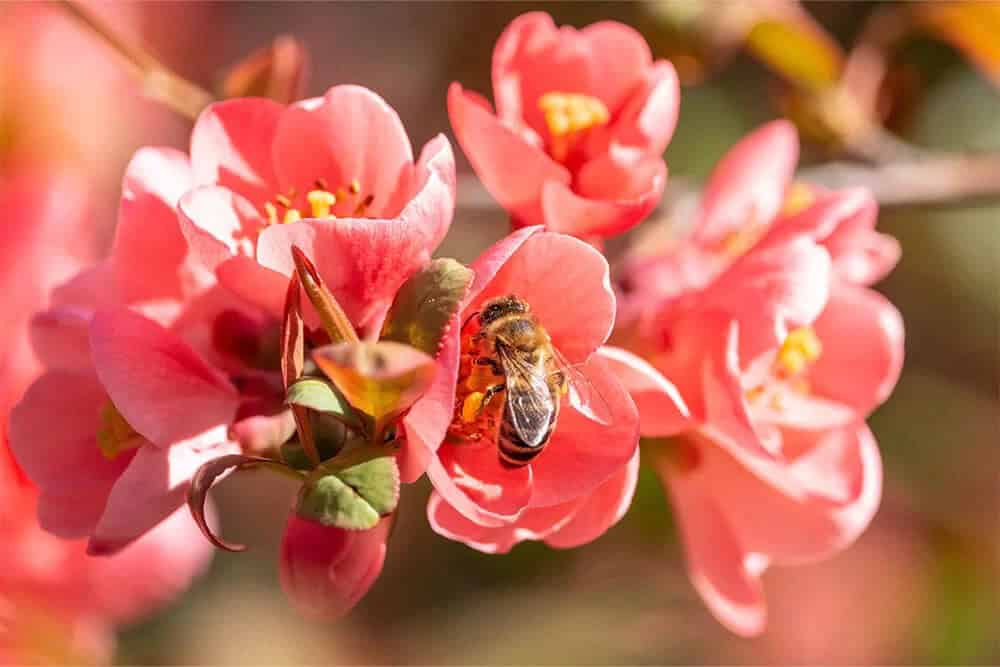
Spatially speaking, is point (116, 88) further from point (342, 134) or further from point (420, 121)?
point (342, 134)

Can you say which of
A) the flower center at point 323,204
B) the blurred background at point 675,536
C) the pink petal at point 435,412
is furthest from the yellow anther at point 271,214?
the blurred background at point 675,536

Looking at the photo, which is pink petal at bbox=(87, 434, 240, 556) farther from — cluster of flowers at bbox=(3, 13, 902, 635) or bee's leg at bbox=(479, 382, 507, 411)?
bee's leg at bbox=(479, 382, 507, 411)

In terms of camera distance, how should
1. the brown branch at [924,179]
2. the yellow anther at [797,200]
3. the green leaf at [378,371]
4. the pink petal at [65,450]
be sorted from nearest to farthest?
the green leaf at [378,371] < the pink petal at [65,450] < the yellow anther at [797,200] < the brown branch at [924,179]

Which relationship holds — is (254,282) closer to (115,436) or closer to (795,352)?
(115,436)

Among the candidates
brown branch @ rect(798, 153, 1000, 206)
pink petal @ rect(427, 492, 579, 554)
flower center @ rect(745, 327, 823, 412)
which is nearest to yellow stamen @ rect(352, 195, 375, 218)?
pink petal @ rect(427, 492, 579, 554)

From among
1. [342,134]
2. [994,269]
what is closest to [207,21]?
[994,269]

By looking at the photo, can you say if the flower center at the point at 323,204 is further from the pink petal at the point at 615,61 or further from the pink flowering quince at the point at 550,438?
the pink petal at the point at 615,61
